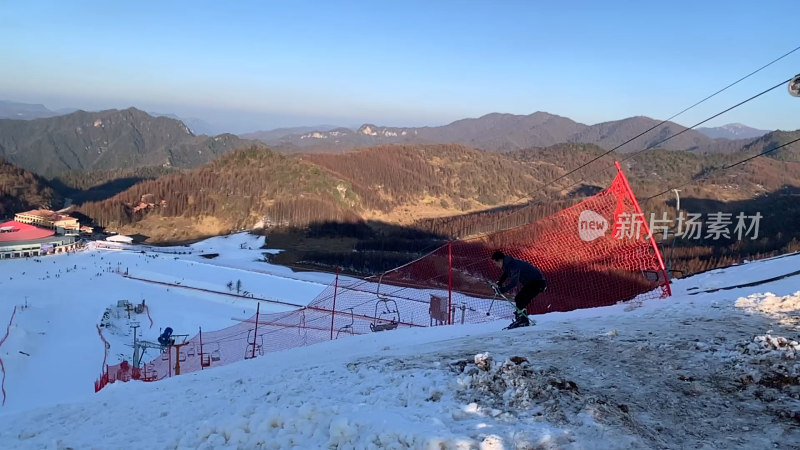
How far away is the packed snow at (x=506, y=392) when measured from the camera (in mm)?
4004

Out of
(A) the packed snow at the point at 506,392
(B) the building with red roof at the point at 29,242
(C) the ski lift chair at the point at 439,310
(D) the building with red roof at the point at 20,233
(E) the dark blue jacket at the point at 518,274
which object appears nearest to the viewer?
(A) the packed snow at the point at 506,392

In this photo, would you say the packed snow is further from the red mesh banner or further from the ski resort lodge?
the ski resort lodge

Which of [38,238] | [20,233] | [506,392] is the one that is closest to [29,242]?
[38,238]

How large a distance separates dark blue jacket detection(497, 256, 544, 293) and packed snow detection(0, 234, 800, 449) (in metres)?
0.73

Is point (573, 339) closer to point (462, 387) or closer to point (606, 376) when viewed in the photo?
point (606, 376)

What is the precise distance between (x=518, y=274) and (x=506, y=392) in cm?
350

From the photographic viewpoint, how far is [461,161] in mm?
122062

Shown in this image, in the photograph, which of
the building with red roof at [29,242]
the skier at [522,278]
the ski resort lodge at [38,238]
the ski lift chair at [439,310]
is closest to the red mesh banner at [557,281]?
the ski lift chair at [439,310]

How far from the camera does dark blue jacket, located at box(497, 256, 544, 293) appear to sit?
790 cm

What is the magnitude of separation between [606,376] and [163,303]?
26608 millimetres

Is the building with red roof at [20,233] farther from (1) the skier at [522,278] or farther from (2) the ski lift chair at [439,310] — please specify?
(1) the skier at [522,278]

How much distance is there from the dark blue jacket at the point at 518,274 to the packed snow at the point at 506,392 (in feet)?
2.40

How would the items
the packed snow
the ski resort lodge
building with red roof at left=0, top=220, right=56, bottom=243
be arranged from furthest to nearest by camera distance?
building with red roof at left=0, top=220, right=56, bottom=243 → the ski resort lodge → the packed snow

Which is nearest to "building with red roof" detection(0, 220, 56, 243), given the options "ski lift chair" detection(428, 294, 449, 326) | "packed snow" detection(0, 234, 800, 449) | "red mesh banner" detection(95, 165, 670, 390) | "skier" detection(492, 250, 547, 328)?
"red mesh banner" detection(95, 165, 670, 390)
